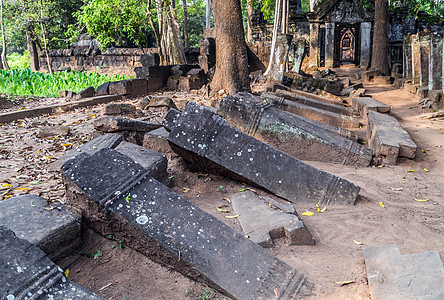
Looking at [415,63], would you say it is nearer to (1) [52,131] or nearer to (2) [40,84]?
(1) [52,131]

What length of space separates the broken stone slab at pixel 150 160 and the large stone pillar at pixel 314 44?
17.0 meters

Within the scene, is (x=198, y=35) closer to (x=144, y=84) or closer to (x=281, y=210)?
(x=144, y=84)

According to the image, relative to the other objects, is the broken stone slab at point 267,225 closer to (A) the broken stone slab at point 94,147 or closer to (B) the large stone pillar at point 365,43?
(A) the broken stone slab at point 94,147

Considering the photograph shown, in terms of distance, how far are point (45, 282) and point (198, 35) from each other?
113 ft

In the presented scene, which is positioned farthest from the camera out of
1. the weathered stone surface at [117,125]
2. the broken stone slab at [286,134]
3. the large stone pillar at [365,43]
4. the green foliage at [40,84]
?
the large stone pillar at [365,43]

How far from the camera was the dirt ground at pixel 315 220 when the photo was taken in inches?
89.9

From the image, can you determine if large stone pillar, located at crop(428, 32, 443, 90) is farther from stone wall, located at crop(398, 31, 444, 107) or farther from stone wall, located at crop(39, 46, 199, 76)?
stone wall, located at crop(39, 46, 199, 76)

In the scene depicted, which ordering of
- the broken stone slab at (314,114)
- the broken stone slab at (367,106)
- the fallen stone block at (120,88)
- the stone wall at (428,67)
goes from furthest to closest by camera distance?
1. the fallen stone block at (120,88)
2. the stone wall at (428,67)
3. the broken stone slab at (367,106)
4. the broken stone slab at (314,114)

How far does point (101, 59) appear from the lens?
17156 millimetres

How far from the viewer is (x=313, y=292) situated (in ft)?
7.45

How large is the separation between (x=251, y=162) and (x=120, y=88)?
23.4ft

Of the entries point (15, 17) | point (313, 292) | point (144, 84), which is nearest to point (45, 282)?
point (313, 292)

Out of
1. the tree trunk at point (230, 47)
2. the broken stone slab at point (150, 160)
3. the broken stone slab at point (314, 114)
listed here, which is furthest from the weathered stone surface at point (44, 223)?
the tree trunk at point (230, 47)

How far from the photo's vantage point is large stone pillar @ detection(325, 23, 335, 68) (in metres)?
18.5
